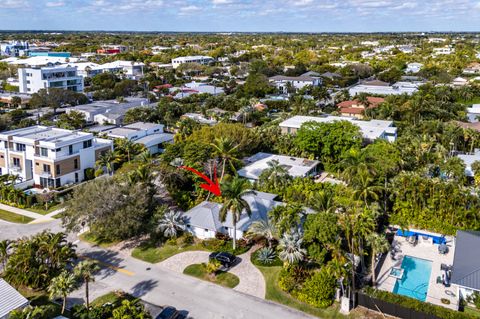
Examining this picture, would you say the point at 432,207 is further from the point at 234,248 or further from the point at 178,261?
the point at 178,261

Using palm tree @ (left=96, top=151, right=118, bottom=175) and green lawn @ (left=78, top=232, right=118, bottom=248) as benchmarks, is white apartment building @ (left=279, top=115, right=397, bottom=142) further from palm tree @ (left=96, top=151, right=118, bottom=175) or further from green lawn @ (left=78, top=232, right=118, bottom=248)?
green lawn @ (left=78, top=232, right=118, bottom=248)

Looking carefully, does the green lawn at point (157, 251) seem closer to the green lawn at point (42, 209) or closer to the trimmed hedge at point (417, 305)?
the green lawn at point (42, 209)

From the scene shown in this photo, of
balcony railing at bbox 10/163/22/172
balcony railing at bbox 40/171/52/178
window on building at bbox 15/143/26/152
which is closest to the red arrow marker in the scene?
balcony railing at bbox 40/171/52/178

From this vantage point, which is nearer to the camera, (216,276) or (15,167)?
(216,276)

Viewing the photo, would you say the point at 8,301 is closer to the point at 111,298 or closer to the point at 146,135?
the point at 111,298

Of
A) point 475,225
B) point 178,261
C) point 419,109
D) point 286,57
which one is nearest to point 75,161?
point 178,261

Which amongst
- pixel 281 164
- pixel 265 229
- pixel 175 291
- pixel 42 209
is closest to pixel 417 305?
pixel 265 229
